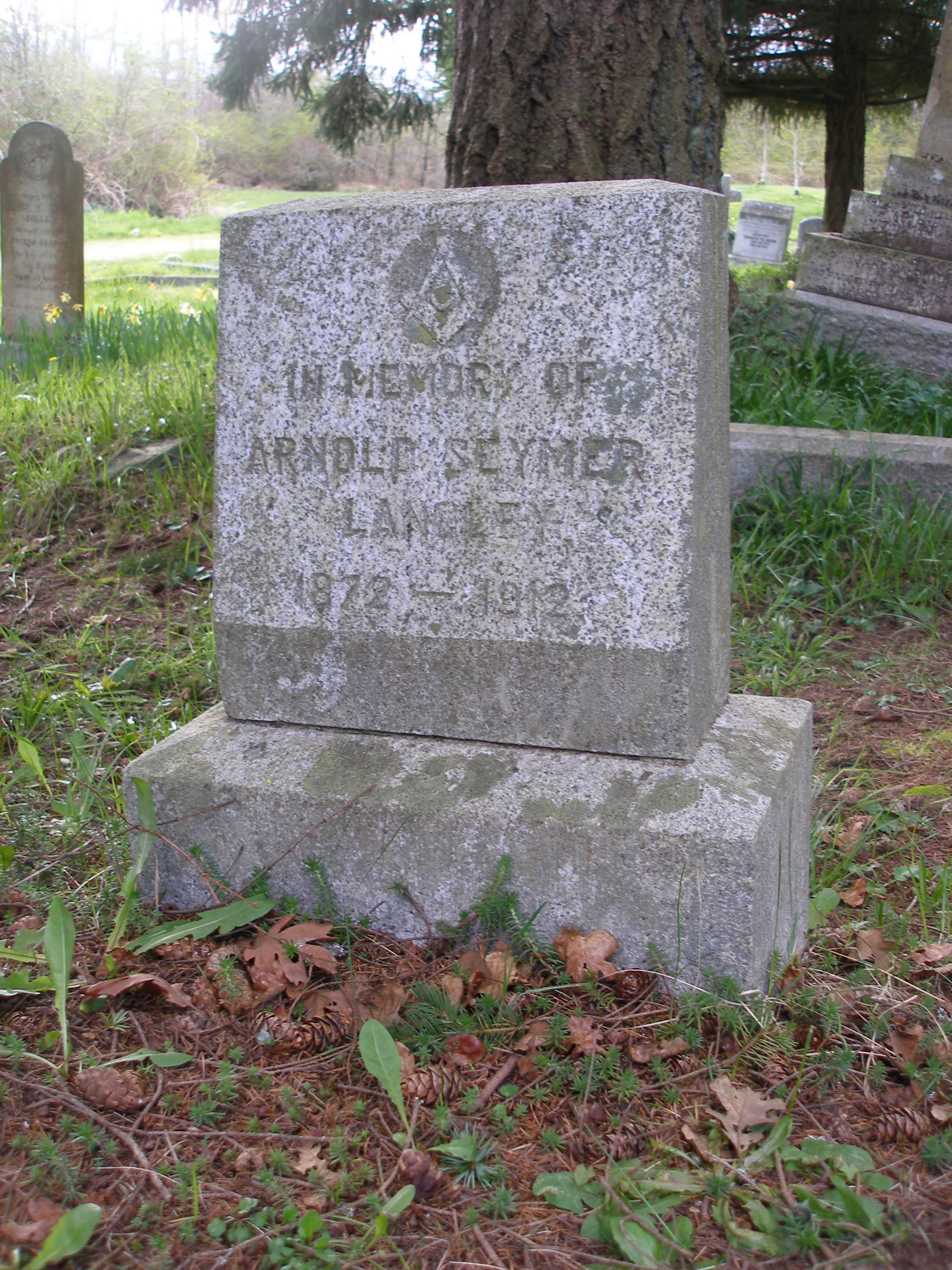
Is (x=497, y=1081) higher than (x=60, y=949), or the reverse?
(x=60, y=949)

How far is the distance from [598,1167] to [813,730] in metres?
1.71

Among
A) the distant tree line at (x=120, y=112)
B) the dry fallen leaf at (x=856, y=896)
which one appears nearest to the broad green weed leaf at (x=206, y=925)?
the dry fallen leaf at (x=856, y=896)

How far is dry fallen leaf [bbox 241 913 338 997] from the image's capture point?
171cm

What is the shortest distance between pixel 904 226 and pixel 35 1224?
6.43m

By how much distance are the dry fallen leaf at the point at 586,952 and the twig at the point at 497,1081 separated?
0.19 m

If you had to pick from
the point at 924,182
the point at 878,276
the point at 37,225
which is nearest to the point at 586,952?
the point at 878,276

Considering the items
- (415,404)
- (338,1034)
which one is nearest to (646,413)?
(415,404)

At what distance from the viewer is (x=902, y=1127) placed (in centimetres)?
140

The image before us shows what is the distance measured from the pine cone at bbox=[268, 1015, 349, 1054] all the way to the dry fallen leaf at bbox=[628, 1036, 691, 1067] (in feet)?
1.48

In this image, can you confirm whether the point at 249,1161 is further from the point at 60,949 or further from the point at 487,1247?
the point at 60,949

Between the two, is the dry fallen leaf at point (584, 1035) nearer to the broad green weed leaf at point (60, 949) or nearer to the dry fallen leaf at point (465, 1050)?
the dry fallen leaf at point (465, 1050)

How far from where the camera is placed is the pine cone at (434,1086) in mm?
1495

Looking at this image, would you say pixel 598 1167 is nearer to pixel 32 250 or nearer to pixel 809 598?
pixel 809 598

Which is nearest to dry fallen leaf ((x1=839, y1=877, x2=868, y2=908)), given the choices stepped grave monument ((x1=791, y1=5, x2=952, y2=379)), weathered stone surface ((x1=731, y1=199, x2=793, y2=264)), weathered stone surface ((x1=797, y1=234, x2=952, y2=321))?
stepped grave monument ((x1=791, y1=5, x2=952, y2=379))
